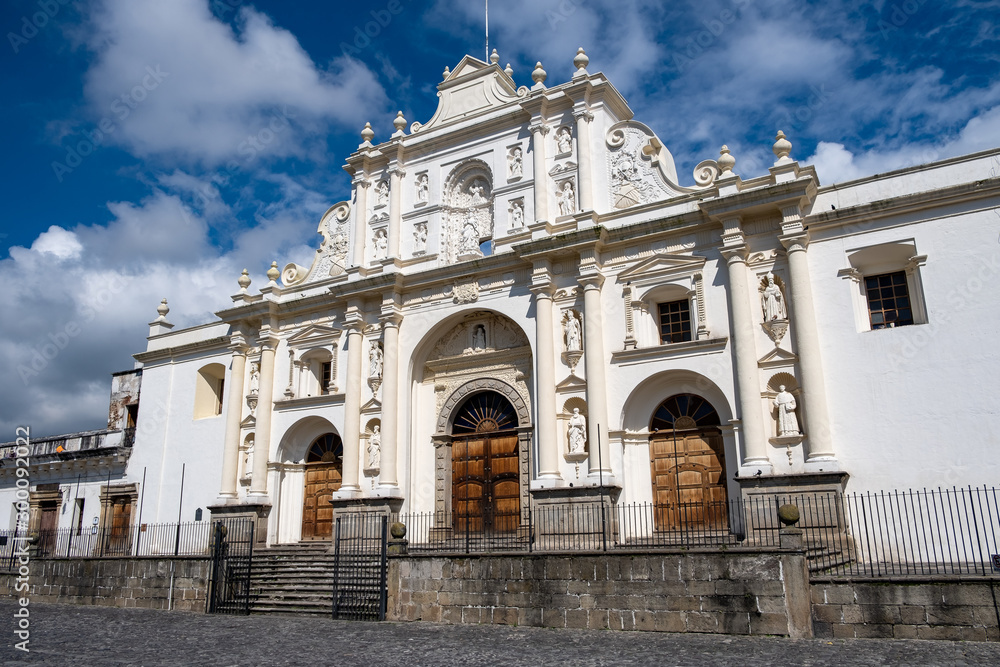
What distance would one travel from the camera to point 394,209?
23.6m

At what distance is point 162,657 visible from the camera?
11.2 m

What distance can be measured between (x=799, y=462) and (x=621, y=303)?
18.0ft

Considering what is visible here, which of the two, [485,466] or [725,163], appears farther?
[485,466]

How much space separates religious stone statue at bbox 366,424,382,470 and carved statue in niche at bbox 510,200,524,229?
6566 mm

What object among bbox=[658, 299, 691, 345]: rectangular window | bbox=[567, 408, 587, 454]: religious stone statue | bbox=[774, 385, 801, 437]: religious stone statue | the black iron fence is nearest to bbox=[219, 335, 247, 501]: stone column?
the black iron fence

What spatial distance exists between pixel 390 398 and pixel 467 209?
232 inches

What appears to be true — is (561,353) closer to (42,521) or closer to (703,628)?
(703,628)

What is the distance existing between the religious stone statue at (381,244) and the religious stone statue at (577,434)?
8174mm

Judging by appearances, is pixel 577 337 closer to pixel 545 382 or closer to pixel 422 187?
pixel 545 382

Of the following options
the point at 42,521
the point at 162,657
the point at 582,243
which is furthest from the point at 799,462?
the point at 42,521

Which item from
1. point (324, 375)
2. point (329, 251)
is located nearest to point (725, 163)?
point (329, 251)

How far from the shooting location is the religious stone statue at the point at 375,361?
22.0 metres

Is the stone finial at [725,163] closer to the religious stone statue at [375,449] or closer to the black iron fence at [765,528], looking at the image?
the black iron fence at [765,528]

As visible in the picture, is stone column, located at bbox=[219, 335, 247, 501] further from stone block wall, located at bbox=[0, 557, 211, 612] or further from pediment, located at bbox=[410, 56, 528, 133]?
pediment, located at bbox=[410, 56, 528, 133]
